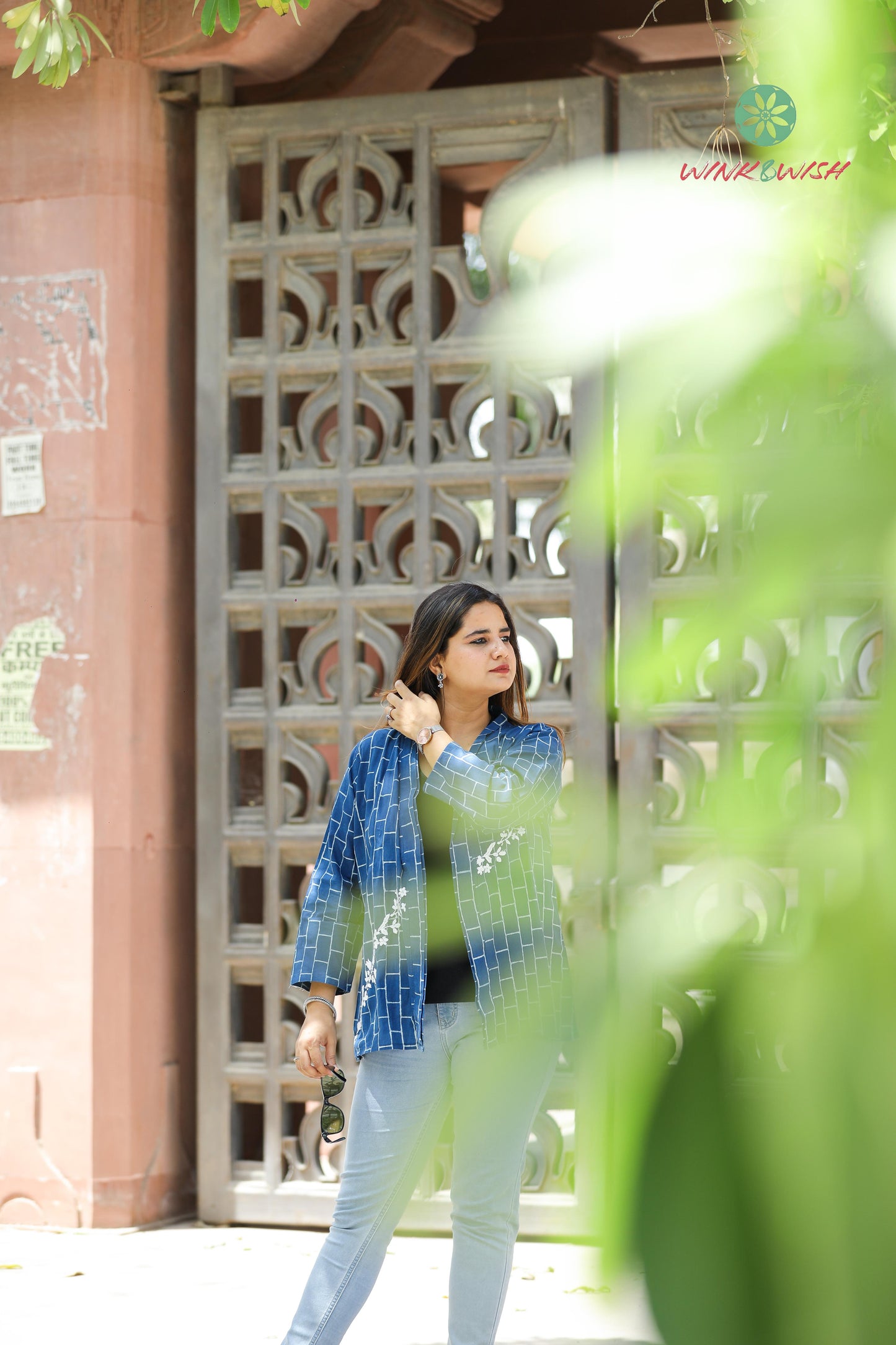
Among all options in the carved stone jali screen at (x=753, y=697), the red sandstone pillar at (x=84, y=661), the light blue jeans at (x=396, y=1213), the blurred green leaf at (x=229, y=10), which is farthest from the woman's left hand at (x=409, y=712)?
the carved stone jali screen at (x=753, y=697)

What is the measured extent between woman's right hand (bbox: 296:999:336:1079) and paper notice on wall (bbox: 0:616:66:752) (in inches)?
66.3

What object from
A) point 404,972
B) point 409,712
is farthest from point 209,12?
point 404,972

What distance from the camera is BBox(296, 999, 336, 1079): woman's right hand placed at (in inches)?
121

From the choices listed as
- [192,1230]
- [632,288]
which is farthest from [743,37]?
[192,1230]

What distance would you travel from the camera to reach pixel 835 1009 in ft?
1.06

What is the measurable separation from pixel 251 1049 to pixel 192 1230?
0.49 metres

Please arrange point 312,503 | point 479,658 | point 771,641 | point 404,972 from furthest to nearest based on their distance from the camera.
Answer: point 312,503, point 479,658, point 404,972, point 771,641

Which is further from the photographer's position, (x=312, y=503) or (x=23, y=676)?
(x=312, y=503)

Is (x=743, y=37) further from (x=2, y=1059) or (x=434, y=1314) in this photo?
(x=2, y=1059)

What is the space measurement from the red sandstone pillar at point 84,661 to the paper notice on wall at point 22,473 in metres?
0.03

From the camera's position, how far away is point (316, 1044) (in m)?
3.08

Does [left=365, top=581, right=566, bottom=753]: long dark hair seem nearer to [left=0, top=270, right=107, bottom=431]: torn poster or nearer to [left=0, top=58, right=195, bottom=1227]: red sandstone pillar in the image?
[left=0, top=58, right=195, bottom=1227]: red sandstone pillar

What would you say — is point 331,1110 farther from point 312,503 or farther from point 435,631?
point 312,503

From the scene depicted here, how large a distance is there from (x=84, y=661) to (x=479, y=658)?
1.76 meters
